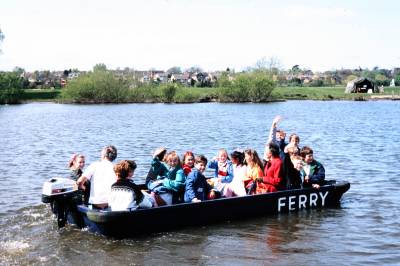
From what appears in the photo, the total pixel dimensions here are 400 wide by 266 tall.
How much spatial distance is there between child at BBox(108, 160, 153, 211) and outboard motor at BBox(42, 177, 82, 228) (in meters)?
0.88

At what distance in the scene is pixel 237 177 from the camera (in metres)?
12.8

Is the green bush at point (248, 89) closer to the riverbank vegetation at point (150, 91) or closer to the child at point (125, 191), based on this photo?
the riverbank vegetation at point (150, 91)

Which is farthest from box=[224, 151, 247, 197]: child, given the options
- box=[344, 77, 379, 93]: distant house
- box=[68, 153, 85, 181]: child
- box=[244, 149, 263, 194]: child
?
box=[344, 77, 379, 93]: distant house

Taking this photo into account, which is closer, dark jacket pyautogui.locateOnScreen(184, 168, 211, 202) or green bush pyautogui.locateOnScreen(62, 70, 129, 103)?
dark jacket pyautogui.locateOnScreen(184, 168, 211, 202)

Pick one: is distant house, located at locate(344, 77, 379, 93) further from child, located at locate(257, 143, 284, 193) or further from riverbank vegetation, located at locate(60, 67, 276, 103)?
child, located at locate(257, 143, 284, 193)

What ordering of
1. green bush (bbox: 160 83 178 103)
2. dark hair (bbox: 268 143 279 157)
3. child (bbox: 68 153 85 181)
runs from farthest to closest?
1. green bush (bbox: 160 83 178 103)
2. dark hair (bbox: 268 143 279 157)
3. child (bbox: 68 153 85 181)

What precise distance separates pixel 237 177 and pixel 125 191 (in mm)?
3227

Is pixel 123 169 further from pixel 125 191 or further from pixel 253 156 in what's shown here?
pixel 253 156

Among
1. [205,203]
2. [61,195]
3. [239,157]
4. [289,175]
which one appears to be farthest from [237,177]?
[61,195]

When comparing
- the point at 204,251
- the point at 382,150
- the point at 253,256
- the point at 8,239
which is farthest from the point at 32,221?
the point at 382,150

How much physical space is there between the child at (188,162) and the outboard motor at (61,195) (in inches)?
94.3

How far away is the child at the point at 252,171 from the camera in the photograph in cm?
1273

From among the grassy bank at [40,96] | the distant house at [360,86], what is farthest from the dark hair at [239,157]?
the distant house at [360,86]

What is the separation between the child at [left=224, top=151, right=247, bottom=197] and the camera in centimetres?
1254
